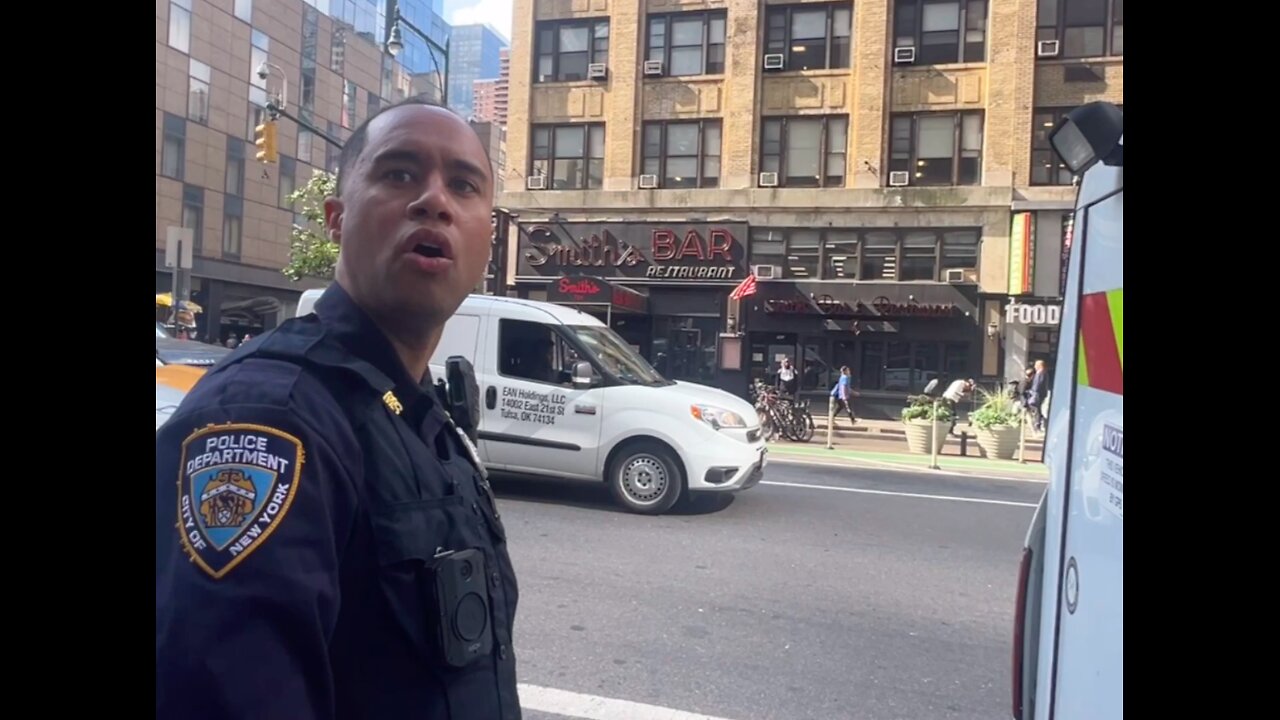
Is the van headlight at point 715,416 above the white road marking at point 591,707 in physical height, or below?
above

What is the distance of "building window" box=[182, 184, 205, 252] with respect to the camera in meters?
29.9

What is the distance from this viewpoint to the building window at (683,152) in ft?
79.8

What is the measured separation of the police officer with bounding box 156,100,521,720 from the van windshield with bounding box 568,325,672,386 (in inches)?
263

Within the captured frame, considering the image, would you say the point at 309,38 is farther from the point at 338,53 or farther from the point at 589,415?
the point at 589,415

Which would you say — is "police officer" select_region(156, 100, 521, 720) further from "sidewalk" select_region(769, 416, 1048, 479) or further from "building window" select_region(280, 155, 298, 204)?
"building window" select_region(280, 155, 298, 204)

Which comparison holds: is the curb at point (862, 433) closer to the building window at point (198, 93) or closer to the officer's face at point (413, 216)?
the officer's face at point (413, 216)

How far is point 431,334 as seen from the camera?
1.66m

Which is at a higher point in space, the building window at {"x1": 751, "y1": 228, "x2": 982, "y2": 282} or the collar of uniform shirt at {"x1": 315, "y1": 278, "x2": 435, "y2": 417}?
the building window at {"x1": 751, "y1": 228, "x2": 982, "y2": 282}

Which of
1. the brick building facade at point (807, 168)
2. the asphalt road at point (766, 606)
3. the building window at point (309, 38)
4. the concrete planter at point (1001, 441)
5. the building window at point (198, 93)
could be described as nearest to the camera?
the asphalt road at point (766, 606)

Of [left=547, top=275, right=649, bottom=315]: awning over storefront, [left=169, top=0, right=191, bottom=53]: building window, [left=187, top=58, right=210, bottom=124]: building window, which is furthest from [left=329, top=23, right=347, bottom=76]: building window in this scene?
[left=547, top=275, right=649, bottom=315]: awning over storefront

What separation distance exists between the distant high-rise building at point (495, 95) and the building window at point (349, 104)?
3842 millimetres

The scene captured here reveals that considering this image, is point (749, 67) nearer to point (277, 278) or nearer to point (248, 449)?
point (277, 278)

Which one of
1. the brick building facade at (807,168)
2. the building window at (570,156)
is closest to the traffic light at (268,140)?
the brick building facade at (807,168)

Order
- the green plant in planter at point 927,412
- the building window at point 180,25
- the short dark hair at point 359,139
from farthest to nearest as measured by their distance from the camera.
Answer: the building window at point 180,25 < the green plant in planter at point 927,412 < the short dark hair at point 359,139
